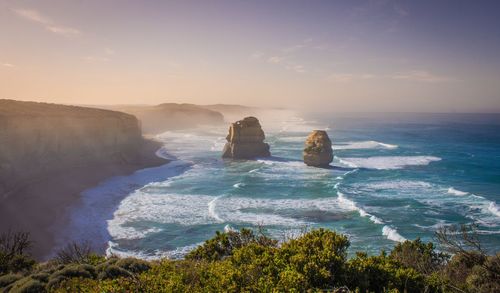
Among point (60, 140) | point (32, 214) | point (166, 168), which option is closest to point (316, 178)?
point (166, 168)

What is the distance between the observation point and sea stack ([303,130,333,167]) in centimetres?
5631

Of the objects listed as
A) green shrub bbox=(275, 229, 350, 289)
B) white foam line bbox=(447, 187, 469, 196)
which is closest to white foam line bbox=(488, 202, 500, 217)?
white foam line bbox=(447, 187, 469, 196)

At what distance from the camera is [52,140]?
167 feet

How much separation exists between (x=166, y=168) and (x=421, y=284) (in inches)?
2038

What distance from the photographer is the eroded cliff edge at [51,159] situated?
1384 inches

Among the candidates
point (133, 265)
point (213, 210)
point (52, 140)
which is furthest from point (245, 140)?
point (133, 265)

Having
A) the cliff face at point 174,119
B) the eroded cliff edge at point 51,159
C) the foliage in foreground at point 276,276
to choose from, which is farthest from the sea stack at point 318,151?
the cliff face at point 174,119

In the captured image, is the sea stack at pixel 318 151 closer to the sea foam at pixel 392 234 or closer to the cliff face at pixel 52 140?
the sea foam at pixel 392 234

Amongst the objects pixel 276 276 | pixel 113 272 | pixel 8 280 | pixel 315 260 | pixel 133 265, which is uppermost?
pixel 315 260

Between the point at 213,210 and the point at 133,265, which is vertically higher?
the point at 133,265

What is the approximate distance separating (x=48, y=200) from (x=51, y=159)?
13548 mm

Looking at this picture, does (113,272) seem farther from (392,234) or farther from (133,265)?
(392,234)

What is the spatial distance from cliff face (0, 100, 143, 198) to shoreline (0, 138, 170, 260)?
1.41 meters

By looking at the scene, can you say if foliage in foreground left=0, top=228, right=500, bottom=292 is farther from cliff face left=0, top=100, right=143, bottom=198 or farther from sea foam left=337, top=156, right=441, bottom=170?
sea foam left=337, top=156, right=441, bottom=170
